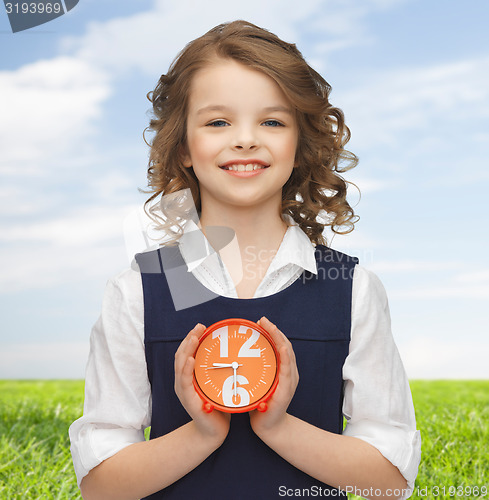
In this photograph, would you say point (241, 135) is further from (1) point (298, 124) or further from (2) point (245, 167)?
(1) point (298, 124)

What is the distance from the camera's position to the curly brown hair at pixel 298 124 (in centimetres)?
229

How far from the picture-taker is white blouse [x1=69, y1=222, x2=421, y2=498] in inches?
84.2

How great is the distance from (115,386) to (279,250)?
2.47 ft

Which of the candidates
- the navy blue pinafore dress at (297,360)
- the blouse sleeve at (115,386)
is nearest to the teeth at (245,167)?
the navy blue pinafore dress at (297,360)

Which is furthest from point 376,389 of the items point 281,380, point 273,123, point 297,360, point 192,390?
point 273,123

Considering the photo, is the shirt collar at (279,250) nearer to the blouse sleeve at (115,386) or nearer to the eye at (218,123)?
the blouse sleeve at (115,386)

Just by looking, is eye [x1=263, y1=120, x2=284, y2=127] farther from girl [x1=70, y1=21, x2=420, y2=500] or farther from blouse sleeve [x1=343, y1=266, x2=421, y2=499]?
blouse sleeve [x1=343, y1=266, x2=421, y2=499]

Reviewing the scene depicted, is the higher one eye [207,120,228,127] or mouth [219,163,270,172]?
eye [207,120,228,127]

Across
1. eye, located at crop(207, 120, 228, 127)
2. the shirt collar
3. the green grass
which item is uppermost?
eye, located at crop(207, 120, 228, 127)

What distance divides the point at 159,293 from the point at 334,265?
25.7 inches

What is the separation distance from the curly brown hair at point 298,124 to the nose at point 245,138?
0.22 meters

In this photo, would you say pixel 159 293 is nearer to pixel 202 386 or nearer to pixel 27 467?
pixel 202 386

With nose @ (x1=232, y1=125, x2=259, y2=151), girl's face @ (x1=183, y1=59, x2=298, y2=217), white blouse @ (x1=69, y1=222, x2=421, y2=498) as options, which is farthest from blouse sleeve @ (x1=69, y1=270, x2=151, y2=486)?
nose @ (x1=232, y1=125, x2=259, y2=151)

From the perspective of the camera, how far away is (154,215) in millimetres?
2631
